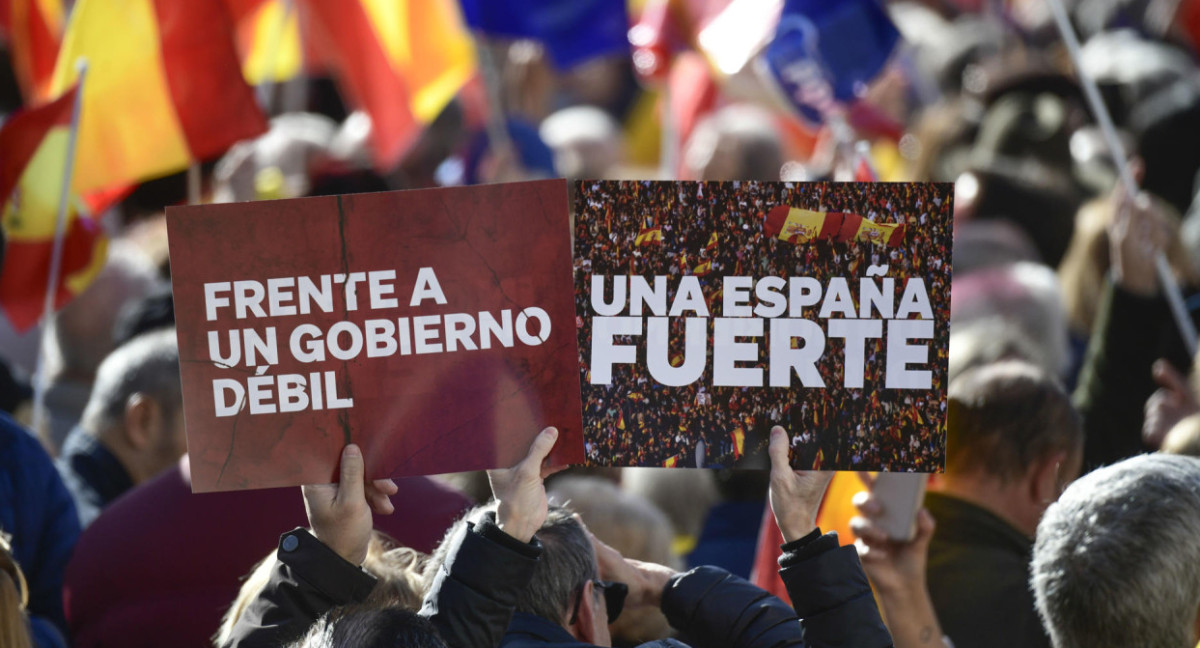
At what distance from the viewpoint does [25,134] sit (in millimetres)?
4559

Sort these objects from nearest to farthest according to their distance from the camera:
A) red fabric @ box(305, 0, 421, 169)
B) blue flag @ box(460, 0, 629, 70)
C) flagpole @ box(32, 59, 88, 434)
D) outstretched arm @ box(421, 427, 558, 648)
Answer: outstretched arm @ box(421, 427, 558, 648), flagpole @ box(32, 59, 88, 434), red fabric @ box(305, 0, 421, 169), blue flag @ box(460, 0, 629, 70)

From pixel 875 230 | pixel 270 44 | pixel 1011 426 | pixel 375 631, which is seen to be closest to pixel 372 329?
pixel 375 631

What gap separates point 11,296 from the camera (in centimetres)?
462

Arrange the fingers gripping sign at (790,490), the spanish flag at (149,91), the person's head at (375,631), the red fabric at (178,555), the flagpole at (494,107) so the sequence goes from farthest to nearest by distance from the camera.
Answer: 1. the flagpole at (494,107)
2. the spanish flag at (149,91)
3. the red fabric at (178,555)
4. the fingers gripping sign at (790,490)
5. the person's head at (375,631)

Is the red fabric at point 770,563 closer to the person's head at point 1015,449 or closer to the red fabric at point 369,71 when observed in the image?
the person's head at point 1015,449

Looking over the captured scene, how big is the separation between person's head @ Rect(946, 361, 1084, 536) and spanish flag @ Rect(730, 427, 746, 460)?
0.93 meters

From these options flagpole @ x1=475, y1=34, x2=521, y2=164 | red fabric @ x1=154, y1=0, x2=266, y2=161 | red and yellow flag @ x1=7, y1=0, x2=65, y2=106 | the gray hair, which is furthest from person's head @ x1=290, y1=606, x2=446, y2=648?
flagpole @ x1=475, y1=34, x2=521, y2=164

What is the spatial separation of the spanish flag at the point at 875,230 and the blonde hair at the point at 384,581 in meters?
0.98

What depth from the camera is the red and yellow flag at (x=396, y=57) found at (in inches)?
240

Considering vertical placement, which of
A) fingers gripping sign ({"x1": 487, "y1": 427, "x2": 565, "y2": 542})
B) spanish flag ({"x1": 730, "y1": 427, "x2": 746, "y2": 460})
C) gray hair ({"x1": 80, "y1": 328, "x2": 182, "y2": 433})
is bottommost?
fingers gripping sign ({"x1": 487, "y1": 427, "x2": 565, "y2": 542})

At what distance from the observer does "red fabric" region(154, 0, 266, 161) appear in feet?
16.1

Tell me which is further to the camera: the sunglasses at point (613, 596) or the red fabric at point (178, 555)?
the red fabric at point (178, 555)

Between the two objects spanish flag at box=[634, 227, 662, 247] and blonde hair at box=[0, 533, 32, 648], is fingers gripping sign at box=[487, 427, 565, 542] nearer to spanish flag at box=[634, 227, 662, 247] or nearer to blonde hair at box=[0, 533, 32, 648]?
spanish flag at box=[634, 227, 662, 247]

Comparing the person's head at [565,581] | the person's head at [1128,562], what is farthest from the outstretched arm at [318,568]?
the person's head at [1128,562]
